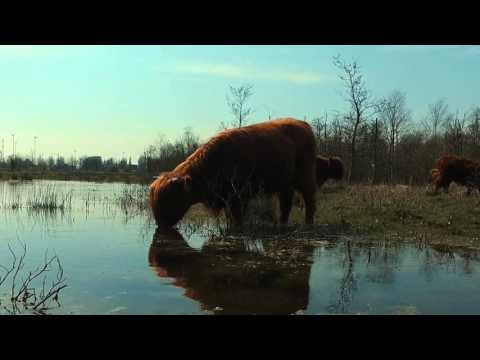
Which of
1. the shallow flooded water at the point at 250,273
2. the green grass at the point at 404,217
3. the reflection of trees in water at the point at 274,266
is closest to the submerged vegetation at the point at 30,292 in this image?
the shallow flooded water at the point at 250,273

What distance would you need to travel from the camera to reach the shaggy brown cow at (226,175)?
959 centimetres

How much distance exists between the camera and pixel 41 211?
15.7 meters

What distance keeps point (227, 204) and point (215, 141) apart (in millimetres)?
1305

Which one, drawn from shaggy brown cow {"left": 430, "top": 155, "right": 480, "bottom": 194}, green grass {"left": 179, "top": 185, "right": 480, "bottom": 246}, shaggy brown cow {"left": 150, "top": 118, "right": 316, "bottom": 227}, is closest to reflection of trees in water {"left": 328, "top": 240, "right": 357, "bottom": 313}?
green grass {"left": 179, "top": 185, "right": 480, "bottom": 246}

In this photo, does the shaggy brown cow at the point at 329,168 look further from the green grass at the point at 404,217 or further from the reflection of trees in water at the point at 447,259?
the reflection of trees in water at the point at 447,259

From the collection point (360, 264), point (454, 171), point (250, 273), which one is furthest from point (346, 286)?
point (454, 171)

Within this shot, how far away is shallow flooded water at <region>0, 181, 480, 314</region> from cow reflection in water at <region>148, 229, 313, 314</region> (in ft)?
0.04

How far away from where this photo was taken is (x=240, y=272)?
5988 millimetres

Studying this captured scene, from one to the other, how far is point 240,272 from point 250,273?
135 millimetres

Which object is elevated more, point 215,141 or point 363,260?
point 215,141

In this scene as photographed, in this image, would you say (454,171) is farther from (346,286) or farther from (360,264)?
(346,286)

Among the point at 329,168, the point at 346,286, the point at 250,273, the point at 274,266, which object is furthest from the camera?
the point at 329,168
